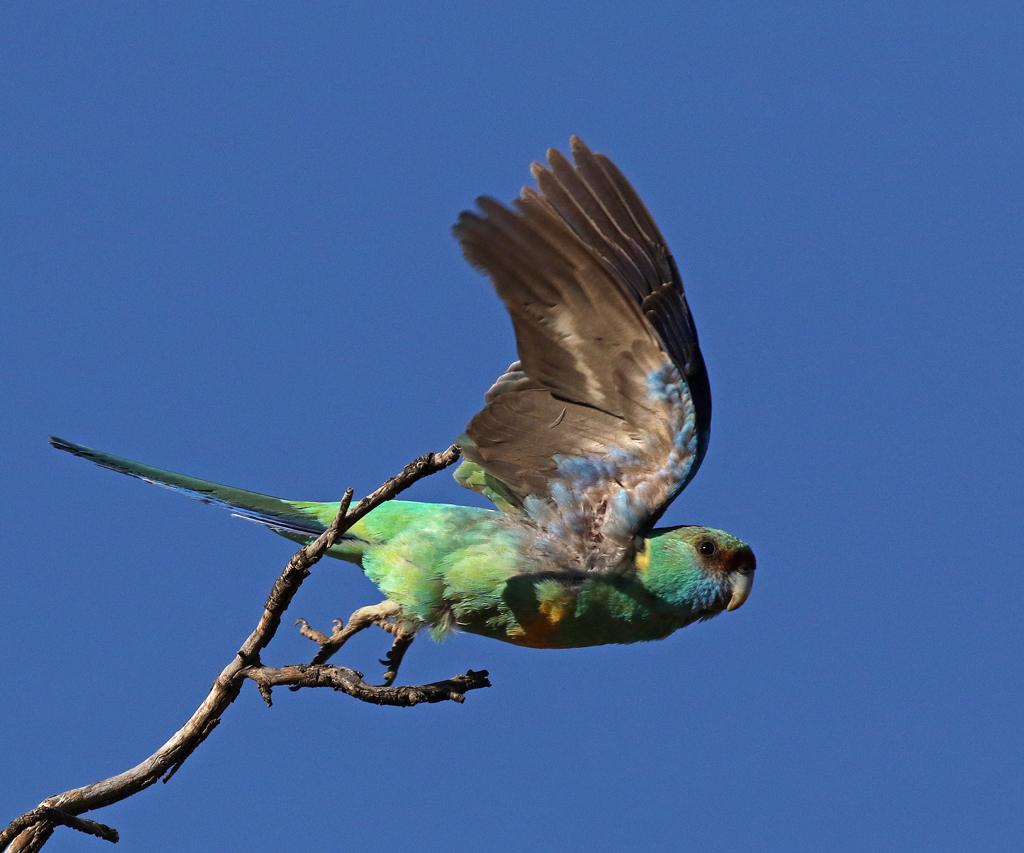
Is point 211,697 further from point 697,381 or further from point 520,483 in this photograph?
point 697,381

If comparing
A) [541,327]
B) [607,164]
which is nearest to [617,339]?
[541,327]

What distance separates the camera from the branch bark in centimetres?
504

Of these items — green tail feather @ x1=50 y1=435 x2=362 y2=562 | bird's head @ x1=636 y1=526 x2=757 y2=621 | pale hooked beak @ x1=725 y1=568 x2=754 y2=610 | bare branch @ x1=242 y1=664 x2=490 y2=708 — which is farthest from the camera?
green tail feather @ x1=50 y1=435 x2=362 y2=562

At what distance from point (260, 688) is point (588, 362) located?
2.32 meters

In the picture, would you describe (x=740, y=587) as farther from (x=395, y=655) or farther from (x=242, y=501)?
(x=242, y=501)

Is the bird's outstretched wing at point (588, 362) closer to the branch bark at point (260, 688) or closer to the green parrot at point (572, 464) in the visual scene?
the green parrot at point (572, 464)

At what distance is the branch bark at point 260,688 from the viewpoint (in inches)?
198

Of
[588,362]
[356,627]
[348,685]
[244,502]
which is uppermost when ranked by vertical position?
[588,362]

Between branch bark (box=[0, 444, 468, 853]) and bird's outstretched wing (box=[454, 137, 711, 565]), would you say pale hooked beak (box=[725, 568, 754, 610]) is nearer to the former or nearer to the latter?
bird's outstretched wing (box=[454, 137, 711, 565])

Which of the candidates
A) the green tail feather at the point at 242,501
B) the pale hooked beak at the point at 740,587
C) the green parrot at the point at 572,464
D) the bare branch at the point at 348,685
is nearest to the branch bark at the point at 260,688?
the bare branch at the point at 348,685

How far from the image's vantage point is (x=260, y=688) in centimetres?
532

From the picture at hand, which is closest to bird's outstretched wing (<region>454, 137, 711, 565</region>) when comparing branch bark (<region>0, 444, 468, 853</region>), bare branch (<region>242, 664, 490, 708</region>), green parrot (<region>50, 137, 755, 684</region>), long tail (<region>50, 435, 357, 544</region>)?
green parrot (<region>50, 137, 755, 684</region>)

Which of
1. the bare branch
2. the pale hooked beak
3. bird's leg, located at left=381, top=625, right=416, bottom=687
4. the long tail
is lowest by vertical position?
the bare branch

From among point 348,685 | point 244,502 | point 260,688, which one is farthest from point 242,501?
point 348,685
